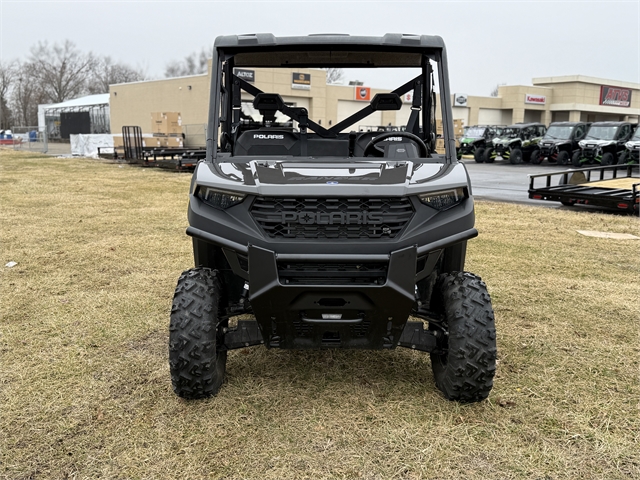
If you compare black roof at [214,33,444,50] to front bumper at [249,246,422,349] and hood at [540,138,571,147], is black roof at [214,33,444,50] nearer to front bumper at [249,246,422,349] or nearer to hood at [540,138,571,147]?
front bumper at [249,246,422,349]

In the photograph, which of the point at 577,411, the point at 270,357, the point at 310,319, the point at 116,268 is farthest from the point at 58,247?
the point at 577,411

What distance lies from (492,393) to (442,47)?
2144 millimetres

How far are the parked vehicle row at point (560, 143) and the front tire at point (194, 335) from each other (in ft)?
72.1

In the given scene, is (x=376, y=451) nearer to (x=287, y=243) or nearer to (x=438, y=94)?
(x=287, y=243)

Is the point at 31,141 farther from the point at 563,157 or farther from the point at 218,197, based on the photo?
the point at 218,197

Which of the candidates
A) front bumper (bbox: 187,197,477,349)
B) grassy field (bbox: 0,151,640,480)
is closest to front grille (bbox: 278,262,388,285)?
front bumper (bbox: 187,197,477,349)

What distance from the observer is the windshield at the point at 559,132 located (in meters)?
25.7

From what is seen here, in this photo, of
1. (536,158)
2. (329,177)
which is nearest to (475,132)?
(536,158)

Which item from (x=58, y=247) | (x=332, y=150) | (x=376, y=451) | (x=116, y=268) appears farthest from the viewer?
(x=58, y=247)

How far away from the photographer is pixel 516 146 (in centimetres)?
2770

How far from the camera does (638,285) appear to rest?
5.93m

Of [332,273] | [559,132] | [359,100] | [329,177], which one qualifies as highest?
[359,100]

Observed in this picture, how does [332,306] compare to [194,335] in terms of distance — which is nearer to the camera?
[332,306]

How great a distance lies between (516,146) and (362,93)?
10.0m
